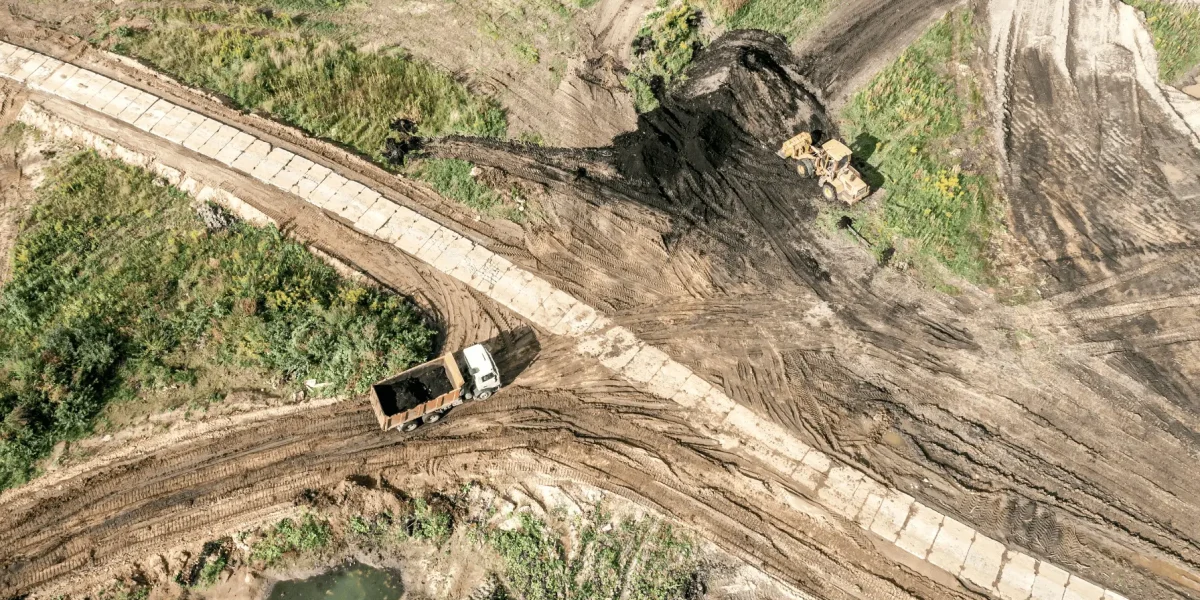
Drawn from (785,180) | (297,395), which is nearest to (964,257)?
(785,180)

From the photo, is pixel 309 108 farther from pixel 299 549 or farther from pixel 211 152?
pixel 299 549

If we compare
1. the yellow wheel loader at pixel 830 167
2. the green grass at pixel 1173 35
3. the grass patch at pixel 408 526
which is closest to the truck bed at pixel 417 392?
the grass patch at pixel 408 526

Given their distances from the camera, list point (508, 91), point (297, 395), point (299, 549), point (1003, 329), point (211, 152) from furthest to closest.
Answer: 1. point (508, 91)
2. point (211, 152)
3. point (1003, 329)
4. point (297, 395)
5. point (299, 549)

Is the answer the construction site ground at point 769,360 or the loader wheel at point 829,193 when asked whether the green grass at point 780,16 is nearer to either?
the construction site ground at point 769,360

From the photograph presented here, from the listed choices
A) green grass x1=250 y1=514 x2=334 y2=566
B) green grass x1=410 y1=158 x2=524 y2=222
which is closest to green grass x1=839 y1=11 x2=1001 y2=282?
green grass x1=410 y1=158 x2=524 y2=222

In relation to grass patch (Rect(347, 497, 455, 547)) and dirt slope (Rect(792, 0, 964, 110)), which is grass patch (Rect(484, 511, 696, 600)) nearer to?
grass patch (Rect(347, 497, 455, 547))

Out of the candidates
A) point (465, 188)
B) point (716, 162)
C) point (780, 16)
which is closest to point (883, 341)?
point (716, 162)

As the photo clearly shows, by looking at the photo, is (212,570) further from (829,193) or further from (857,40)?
(857,40)
